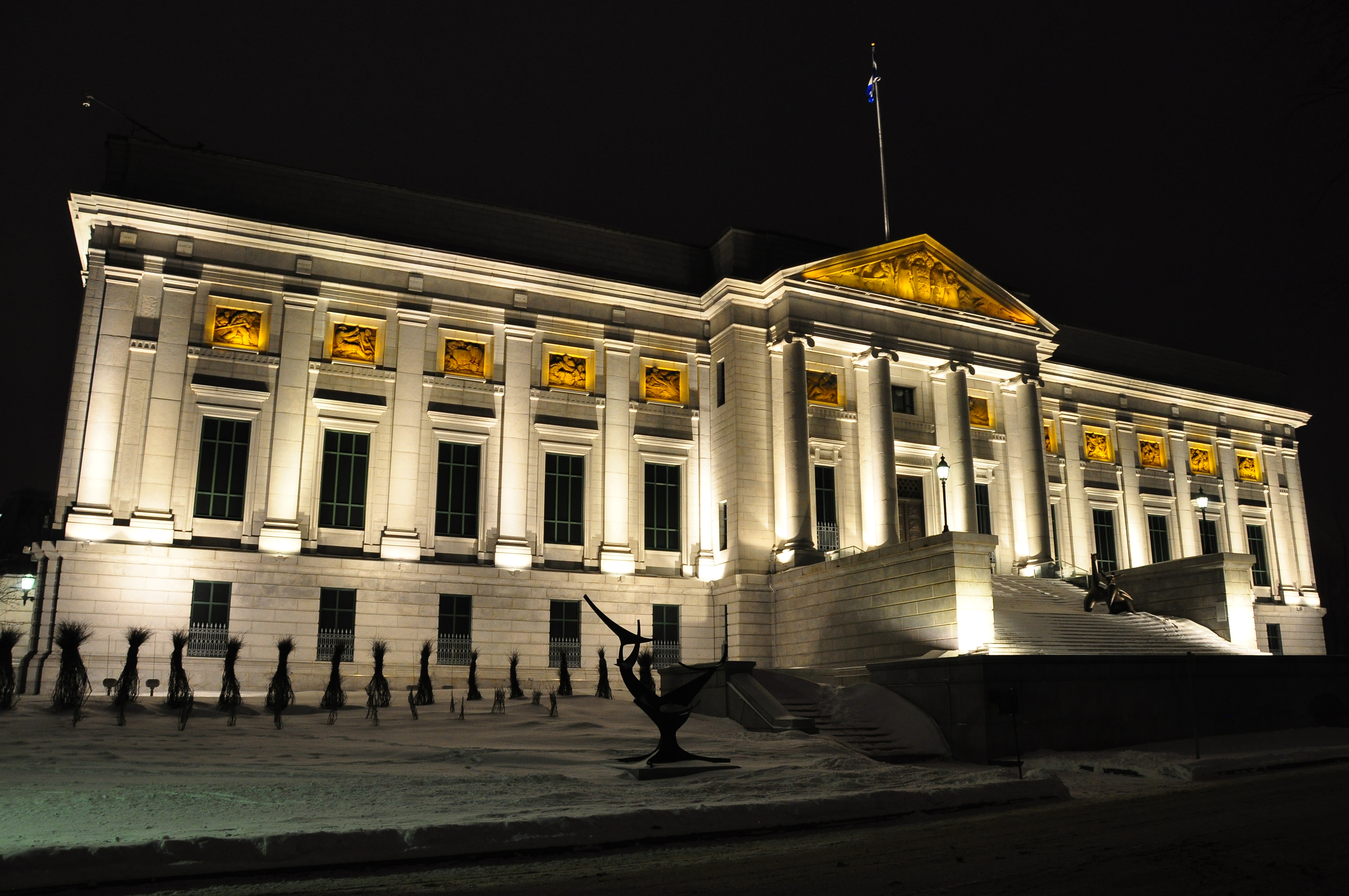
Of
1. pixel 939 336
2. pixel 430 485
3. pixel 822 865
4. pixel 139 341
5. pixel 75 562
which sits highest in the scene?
pixel 939 336

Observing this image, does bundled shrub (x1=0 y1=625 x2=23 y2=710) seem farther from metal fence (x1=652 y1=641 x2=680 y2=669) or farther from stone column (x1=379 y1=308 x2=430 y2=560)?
metal fence (x1=652 y1=641 x2=680 y2=669)

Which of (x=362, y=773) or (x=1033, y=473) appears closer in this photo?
(x=362, y=773)

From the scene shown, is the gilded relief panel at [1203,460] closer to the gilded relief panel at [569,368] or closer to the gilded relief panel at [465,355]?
the gilded relief panel at [569,368]

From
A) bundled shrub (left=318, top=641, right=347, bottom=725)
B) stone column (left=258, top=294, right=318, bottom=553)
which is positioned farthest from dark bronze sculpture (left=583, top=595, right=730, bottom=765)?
stone column (left=258, top=294, right=318, bottom=553)

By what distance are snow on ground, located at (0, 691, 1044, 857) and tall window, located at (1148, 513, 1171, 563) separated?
101 ft

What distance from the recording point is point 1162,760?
713 inches

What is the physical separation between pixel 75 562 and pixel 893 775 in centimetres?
2285

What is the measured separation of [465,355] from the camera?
114 feet

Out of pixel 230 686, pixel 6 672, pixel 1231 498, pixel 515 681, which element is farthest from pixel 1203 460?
pixel 6 672

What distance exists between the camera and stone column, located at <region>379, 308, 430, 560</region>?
32031 millimetres

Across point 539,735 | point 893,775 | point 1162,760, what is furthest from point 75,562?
point 1162,760

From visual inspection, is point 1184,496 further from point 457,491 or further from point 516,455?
point 457,491

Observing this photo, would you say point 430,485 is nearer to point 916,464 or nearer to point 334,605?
point 334,605

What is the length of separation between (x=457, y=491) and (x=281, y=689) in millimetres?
11417
